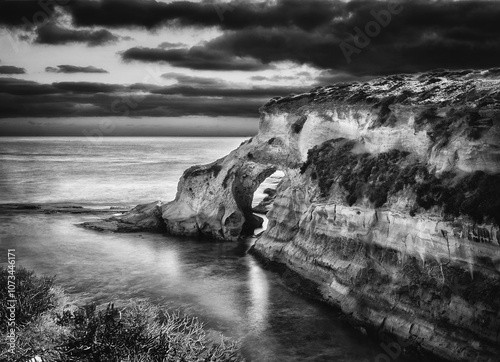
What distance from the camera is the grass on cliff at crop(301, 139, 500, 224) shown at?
1580 centimetres

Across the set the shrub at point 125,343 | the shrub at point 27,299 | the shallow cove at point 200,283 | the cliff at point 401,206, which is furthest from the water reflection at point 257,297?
the shrub at point 27,299

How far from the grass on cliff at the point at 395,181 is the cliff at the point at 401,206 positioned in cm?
5

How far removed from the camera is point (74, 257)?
1139 inches

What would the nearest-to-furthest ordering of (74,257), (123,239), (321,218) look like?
(321,218) < (74,257) < (123,239)

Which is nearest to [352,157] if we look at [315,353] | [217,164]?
[315,353]

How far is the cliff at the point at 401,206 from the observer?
15.3m

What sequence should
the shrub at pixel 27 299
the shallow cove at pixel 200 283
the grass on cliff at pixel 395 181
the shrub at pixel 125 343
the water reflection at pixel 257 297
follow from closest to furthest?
the shrub at pixel 125 343 → the shrub at pixel 27 299 → the grass on cliff at pixel 395 181 → the shallow cove at pixel 200 283 → the water reflection at pixel 257 297

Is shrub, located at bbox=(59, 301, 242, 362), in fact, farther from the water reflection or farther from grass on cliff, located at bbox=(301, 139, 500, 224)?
grass on cliff, located at bbox=(301, 139, 500, 224)

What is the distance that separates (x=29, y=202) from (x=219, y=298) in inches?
1454

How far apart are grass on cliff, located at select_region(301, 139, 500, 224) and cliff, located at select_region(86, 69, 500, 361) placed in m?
Answer: 0.05

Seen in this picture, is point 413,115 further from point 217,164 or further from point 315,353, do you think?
point 217,164

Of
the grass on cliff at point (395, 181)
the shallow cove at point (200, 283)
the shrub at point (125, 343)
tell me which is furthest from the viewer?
the shallow cove at point (200, 283)

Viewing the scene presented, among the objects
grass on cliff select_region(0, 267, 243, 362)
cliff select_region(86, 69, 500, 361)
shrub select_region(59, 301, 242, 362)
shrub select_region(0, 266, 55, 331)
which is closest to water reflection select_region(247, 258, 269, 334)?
cliff select_region(86, 69, 500, 361)

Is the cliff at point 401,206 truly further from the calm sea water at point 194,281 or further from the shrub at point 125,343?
the shrub at point 125,343
